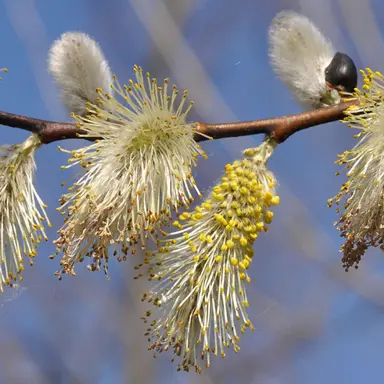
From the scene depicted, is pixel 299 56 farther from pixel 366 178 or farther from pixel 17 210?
pixel 17 210

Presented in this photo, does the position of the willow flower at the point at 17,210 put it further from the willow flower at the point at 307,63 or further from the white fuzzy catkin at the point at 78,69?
the willow flower at the point at 307,63

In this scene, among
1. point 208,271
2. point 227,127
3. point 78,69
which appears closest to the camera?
point 208,271

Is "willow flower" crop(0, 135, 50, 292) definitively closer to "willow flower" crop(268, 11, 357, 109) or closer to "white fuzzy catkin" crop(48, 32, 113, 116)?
"white fuzzy catkin" crop(48, 32, 113, 116)

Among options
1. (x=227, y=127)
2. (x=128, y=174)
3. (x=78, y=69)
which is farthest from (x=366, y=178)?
(x=78, y=69)

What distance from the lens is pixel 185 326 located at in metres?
1.44

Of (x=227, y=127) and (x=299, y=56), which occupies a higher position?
(x=299, y=56)

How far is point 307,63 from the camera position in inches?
70.4

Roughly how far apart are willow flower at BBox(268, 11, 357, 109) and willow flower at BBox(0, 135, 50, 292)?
59 centimetres

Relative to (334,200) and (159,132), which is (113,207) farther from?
(334,200)

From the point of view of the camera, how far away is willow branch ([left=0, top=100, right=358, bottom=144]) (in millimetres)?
1540

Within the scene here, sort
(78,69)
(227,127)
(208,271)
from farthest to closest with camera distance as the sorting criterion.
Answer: (78,69) < (227,127) < (208,271)

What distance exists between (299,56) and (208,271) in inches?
23.9

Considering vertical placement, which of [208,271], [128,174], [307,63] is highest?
[307,63]

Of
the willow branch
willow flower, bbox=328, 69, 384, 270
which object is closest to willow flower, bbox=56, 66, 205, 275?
the willow branch
